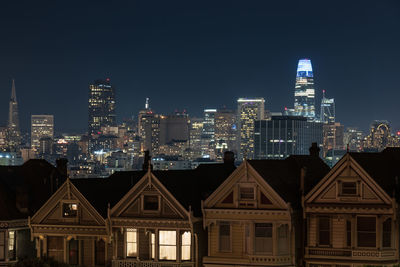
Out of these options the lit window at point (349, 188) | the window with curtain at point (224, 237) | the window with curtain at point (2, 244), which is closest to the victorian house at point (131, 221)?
the window with curtain at point (224, 237)

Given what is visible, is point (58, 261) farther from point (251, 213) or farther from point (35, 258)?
point (251, 213)

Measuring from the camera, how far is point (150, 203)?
40594mm

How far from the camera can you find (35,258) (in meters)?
41.3

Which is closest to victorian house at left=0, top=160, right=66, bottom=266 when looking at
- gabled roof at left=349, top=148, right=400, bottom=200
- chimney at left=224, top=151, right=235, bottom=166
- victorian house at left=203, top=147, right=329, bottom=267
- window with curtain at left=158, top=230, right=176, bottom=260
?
window with curtain at left=158, top=230, right=176, bottom=260

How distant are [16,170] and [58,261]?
19.6 feet

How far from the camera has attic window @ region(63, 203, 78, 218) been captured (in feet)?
139

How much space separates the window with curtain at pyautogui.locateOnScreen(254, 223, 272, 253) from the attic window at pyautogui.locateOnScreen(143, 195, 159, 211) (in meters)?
4.17

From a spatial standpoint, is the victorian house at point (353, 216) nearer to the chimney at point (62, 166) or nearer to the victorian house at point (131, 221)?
the victorian house at point (131, 221)

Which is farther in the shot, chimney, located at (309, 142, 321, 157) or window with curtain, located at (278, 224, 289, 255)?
chimney, located at (309, 142, 321, 157)

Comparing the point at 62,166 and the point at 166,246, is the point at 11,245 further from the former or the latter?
the point at 166,246

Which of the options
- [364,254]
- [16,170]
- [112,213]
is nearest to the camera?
[364,254]

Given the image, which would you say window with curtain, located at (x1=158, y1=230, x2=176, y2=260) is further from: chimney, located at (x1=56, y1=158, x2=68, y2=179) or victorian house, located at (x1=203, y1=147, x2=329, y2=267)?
chimney, located at (x1=56, y1=158, x2=68, y2=179)

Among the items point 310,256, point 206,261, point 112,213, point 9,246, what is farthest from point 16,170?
point 310,256

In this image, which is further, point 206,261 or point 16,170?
point 16,170
